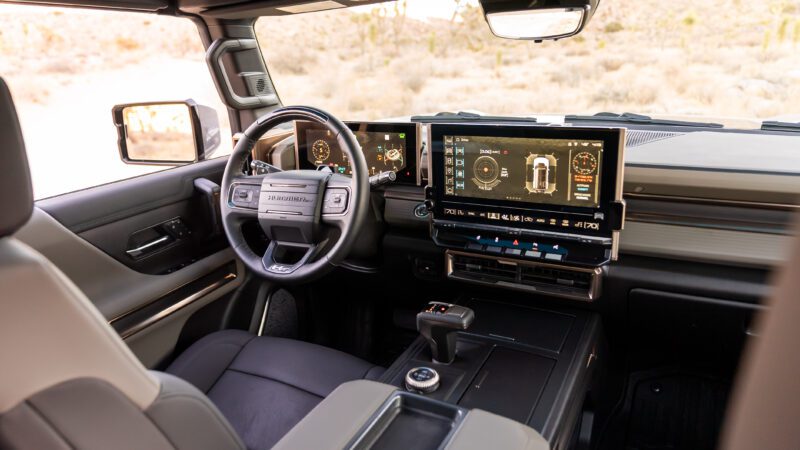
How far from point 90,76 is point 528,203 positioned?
4035 millimetres

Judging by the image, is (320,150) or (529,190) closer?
(529,190)

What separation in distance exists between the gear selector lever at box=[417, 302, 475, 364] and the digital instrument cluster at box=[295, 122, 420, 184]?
33.6 inches

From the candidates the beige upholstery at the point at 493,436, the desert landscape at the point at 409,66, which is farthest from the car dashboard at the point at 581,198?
the beige upholstery at the point at 493,436

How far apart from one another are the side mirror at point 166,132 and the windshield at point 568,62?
200 centimetres

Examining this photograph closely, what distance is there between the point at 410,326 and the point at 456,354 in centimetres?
104

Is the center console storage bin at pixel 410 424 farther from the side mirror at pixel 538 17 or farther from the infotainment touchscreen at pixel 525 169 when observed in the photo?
the side mirror at pixel 538 17

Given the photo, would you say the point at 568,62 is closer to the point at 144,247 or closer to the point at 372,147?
the point at 372,147

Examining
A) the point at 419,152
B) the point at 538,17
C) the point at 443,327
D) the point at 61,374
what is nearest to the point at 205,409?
the point at 61,374

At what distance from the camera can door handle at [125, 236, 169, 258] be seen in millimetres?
2454

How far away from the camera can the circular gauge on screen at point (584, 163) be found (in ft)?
7.27

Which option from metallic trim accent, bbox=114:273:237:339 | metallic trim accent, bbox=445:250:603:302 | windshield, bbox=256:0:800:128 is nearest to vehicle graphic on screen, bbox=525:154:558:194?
metallic trim accent, bbox=445:250:603:302

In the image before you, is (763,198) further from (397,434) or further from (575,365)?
(397,434)

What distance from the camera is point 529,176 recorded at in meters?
2.36

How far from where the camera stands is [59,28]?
4133mm
